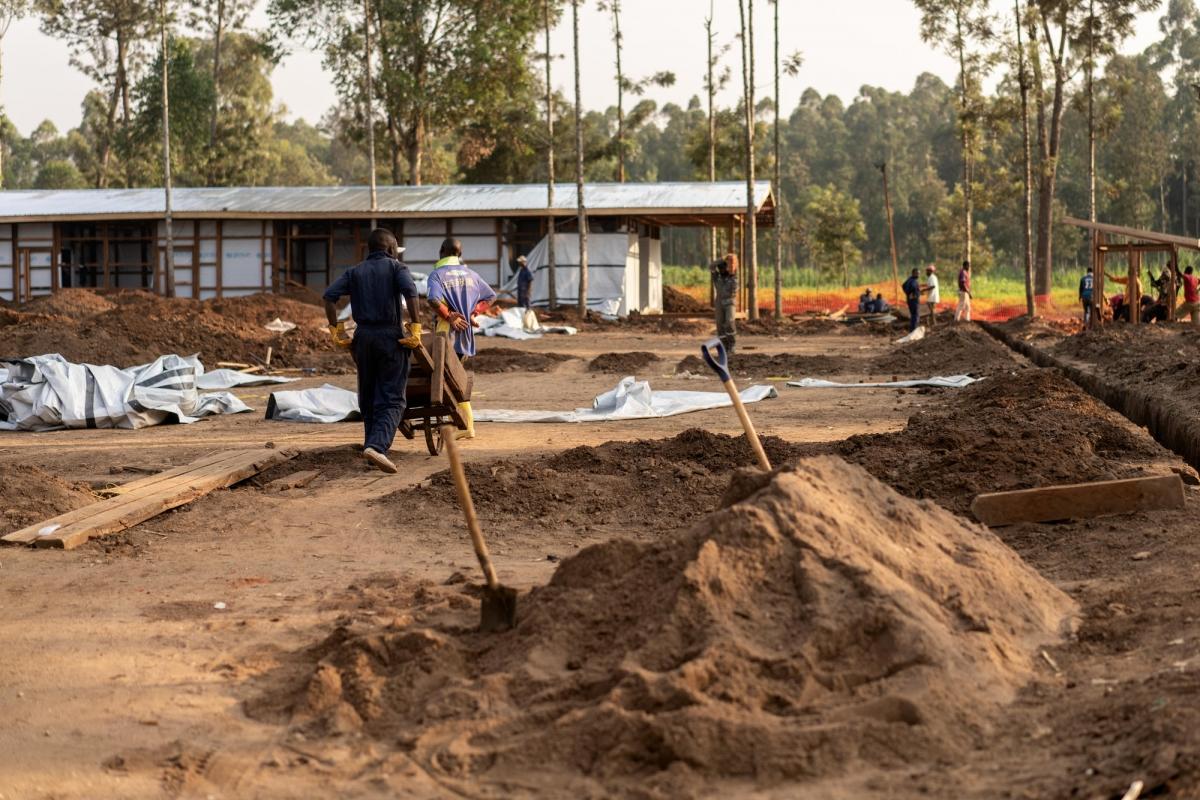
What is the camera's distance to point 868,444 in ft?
32.2

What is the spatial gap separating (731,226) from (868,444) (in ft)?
95.3

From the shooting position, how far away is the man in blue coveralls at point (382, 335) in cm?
951

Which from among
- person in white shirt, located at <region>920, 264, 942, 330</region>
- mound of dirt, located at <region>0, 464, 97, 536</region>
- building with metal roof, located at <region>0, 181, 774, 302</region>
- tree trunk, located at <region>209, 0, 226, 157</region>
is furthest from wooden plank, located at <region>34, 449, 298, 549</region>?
tree trunk, located at <region>209, 0, 226, 157</region>

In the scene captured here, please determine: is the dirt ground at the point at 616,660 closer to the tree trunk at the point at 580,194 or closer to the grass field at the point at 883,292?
the tree trunk at the point at 580,194

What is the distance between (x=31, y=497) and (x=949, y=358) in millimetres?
14708

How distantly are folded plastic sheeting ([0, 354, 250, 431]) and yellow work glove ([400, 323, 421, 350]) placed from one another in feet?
15.1

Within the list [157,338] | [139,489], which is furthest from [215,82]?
[139,489]

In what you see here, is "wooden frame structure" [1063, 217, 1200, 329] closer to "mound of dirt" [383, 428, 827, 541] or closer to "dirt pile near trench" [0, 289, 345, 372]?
"dirt pile near trench" [0, 289, 345, 372]

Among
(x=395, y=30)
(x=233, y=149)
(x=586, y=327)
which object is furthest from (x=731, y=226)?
(x=233, y=149)

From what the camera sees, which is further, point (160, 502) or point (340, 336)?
point (340, 336)

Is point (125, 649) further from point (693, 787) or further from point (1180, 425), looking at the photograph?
point (1180, 425)

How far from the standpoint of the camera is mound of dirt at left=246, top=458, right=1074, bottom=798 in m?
3.76

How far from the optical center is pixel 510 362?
20.1 metres

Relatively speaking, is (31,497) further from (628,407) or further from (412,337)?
(628,407)
